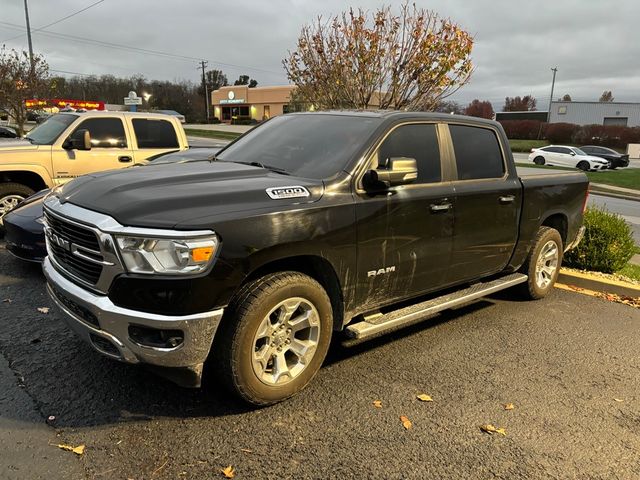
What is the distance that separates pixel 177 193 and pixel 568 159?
36.1m

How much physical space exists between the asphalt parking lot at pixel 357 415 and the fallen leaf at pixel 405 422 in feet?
0.11

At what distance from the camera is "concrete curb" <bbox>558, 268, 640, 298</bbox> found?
239 inches

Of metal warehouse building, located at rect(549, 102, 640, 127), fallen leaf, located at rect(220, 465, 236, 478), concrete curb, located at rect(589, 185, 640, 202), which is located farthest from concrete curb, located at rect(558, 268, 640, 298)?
metal warehouse building, located at rect(549, 102, 640, 127)

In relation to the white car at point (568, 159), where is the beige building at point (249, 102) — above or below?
above

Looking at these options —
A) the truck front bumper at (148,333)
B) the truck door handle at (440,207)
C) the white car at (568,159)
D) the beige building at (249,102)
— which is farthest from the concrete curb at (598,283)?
the beige building at (249,102)

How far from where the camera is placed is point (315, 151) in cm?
396

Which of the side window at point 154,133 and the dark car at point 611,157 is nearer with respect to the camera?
the side window at point 154,133

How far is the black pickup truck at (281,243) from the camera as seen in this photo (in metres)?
2.85

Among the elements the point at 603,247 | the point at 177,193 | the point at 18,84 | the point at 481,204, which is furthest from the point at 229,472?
the point at 18,84

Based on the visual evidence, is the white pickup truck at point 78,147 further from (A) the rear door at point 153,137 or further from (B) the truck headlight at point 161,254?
(B) the truck headlight at point 161,254

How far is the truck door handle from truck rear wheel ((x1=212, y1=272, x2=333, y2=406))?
1.24 m

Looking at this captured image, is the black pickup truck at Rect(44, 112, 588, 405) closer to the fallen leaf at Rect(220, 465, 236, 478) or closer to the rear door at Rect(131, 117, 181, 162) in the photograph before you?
the fallen leaf at Rect(220, 465, 236, 478)

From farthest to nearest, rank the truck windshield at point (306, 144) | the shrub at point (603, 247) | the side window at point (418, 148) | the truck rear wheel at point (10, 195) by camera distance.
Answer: the truck rear wheel at point (10, 195)
the shrub at point (603, 247)
the side window at point (418, 148)
the truck windshield at point (306, 144)

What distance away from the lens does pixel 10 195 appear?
24.7 ft
